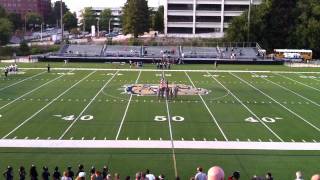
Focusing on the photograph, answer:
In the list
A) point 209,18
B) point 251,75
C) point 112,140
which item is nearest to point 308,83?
point 251,75

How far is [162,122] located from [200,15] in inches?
3138

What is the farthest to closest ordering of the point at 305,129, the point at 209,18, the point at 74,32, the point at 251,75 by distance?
1. the point at 74,32
2. the point at 209,18
3. the point at 251,75
4. the point at 305,129

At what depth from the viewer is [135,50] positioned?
70125 millimetres

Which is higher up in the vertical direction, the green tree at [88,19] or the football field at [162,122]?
the green tree at [88,19]

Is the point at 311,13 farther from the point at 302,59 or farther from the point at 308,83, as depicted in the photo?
the point at 308,83

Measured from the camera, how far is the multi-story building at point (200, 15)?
101m

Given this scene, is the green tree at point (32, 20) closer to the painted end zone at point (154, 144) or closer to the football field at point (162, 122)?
the football field at point (162, 122)

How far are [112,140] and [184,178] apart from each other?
18.4 feet

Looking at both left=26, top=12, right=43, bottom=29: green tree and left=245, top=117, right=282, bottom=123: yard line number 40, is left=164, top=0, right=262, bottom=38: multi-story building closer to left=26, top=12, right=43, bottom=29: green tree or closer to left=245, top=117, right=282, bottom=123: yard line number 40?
left=26, top=12, right=43, bottom=29: green tree

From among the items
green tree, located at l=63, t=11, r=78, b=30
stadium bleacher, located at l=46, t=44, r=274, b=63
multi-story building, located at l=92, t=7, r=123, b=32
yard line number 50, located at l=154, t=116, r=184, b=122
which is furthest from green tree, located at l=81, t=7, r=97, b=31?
yard line number 50, located at l=154, t=116, r=184, b=122

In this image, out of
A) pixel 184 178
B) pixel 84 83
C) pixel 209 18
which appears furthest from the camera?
pixel 209 18

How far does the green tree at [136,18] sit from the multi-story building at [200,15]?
702 centimetres

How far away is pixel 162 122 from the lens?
2477 cm

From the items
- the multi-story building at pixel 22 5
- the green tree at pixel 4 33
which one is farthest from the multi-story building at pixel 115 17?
the green tree at pixel 4 33
